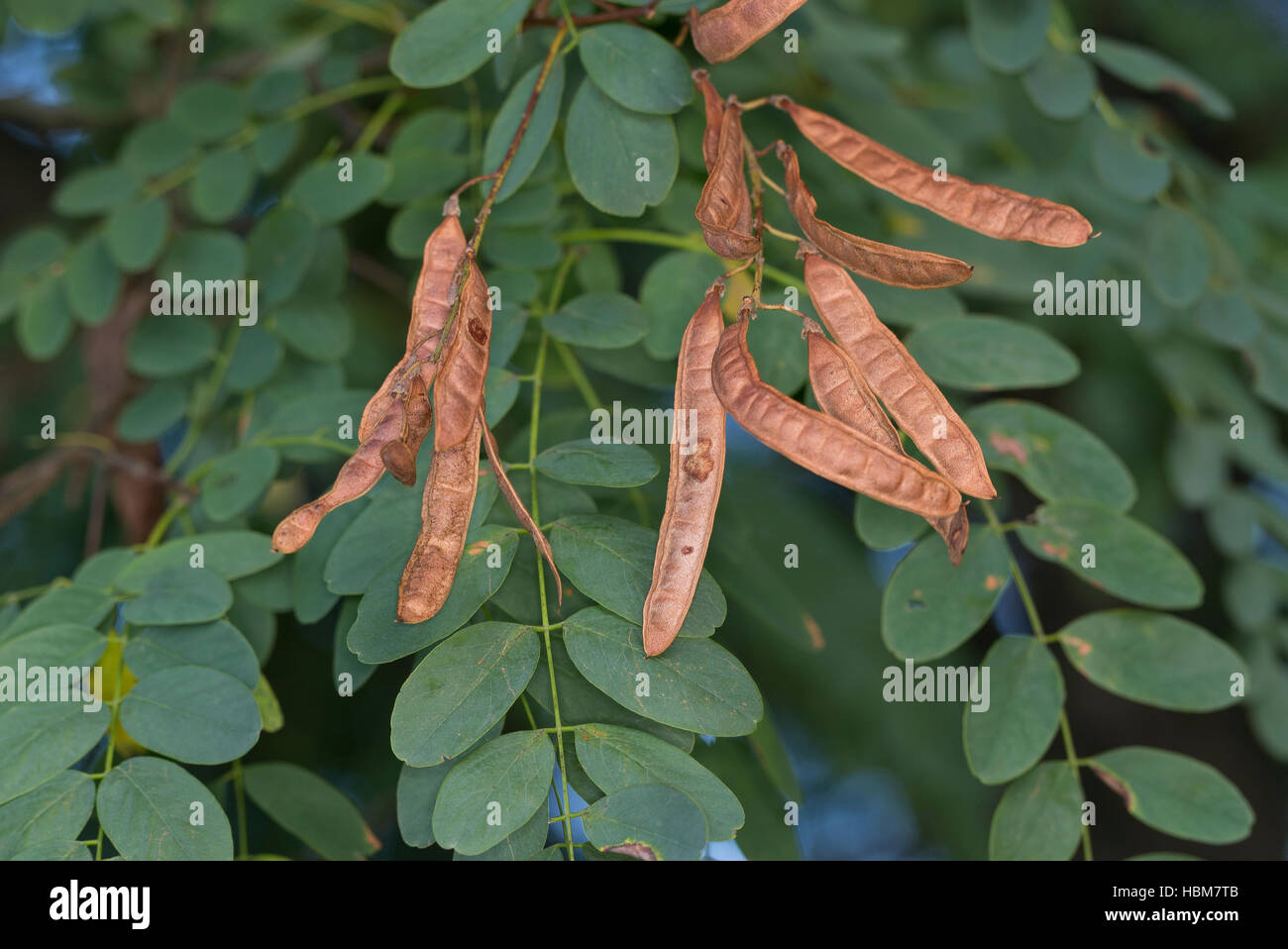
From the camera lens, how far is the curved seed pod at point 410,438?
1.89 ft

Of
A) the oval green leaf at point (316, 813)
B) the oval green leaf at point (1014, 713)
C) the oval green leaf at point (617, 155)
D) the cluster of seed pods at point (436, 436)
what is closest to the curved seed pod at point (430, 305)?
the cluster of seed pods at point (436, 436)

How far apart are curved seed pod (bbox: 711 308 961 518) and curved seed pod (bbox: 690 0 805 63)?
11.3 inches

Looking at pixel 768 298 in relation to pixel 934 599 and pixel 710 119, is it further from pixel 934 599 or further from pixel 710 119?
pixel 934 599

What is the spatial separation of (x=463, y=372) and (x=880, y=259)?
288 millimetres

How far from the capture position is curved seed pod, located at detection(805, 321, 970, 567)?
2.12ft

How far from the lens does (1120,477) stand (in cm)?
90

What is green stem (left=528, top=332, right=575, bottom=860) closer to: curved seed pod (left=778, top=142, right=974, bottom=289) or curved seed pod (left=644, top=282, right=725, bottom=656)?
curved seed pod (left=644, top=282, right=725, bottom=656)

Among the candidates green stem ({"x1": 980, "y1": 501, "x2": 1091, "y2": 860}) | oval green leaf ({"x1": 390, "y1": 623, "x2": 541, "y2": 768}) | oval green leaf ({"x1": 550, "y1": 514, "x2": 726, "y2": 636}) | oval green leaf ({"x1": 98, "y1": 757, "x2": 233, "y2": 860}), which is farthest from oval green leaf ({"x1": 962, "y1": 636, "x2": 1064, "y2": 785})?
oval green leaf ({"x1": 98, "y1": 757, "x2": 233, "y2": 860})

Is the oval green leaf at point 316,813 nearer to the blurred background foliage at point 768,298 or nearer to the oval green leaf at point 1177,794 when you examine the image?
the blurred background foliage at point 768,298

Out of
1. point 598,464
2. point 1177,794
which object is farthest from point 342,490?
point 1177,794

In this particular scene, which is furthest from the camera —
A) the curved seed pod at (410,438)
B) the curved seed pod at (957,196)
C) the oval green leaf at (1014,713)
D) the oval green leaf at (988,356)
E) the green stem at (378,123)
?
the green stem at (378,123)

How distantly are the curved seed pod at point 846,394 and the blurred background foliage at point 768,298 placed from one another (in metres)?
0.18

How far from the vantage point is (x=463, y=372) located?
2.09 feet
